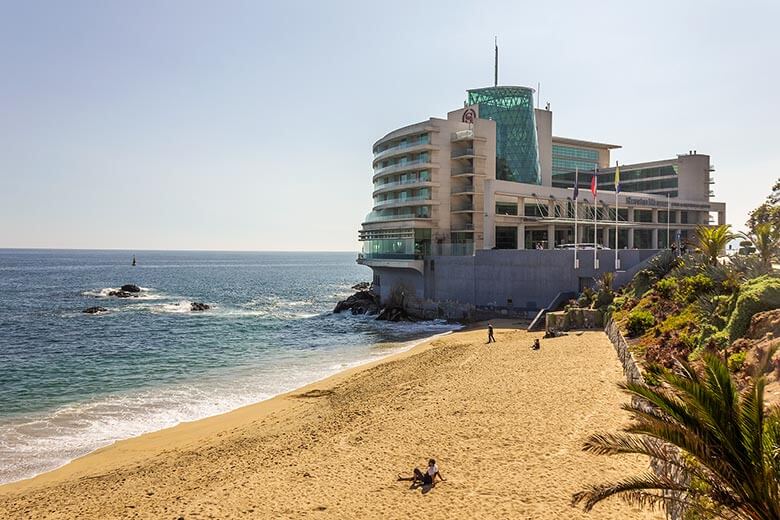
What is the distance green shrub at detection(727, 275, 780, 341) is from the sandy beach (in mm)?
4567

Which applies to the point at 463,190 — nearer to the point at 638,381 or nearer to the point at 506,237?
the point at 506,237

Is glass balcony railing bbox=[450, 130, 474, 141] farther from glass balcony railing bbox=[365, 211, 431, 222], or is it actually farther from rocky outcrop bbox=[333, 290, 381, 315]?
rocky outcrop bbox=[333, 290, 381, 315]

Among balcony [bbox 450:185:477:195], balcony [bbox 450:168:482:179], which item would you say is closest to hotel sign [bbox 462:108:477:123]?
balcony [bbox 450:168:482:179]

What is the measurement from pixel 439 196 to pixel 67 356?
38519mm

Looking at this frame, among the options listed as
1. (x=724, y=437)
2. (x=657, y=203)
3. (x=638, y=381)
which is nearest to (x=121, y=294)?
(x=657, y=203)

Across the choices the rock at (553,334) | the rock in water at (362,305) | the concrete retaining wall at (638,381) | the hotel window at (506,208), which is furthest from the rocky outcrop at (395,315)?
the concrete retaining wall at (638,381)

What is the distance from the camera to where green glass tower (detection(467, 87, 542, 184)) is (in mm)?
75062

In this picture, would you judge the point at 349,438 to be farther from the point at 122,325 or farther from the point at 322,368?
the point at 122,325

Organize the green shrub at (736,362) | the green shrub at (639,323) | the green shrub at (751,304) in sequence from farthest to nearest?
the green shrub at (639,323) < the green shrub at (751,304) < the green shrub at (736,362)

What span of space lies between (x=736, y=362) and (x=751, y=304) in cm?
409

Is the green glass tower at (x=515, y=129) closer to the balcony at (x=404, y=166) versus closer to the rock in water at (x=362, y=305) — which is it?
the balcony at (x=404, y=166)

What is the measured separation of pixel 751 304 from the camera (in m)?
19.5

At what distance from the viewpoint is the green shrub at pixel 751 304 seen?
63.0 ft

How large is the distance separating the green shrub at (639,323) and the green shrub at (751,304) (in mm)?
7545
